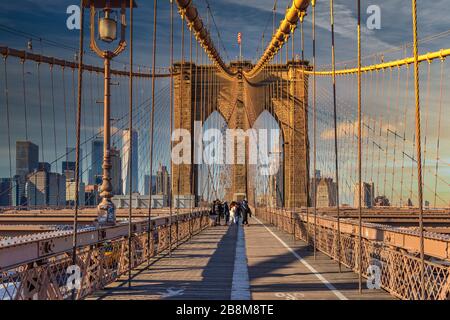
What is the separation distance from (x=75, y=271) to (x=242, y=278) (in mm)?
3915

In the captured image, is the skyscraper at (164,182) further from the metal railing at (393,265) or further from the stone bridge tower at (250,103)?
the metal railing at (393,265)

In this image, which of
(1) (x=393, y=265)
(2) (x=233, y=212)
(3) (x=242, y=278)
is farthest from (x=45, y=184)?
(1) (x=393, y=265)

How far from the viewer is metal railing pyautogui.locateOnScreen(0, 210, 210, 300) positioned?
7.31 m

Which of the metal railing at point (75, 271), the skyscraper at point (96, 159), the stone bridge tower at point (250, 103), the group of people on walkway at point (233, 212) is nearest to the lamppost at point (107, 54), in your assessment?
the metal railing at point (75, 271)

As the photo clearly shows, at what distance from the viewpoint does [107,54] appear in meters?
15.9

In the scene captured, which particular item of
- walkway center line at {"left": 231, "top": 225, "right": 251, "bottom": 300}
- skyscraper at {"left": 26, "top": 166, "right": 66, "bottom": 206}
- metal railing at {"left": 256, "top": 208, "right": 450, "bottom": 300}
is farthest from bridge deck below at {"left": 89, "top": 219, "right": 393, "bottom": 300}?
skyscraper at {"left": 26, "top": 166, "right": 66, "bottom": 206}

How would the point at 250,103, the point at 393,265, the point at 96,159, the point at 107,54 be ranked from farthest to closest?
the point at 96,159
the point at 250,103
the point at 107,54
the point at 393,265

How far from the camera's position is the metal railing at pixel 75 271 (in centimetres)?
731

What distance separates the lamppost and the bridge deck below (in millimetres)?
1759

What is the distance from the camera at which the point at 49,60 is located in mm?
35656

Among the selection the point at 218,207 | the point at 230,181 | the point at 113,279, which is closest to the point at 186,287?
the point at 113,279

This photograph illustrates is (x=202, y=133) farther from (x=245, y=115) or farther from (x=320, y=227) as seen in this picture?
(x=320, y=227)

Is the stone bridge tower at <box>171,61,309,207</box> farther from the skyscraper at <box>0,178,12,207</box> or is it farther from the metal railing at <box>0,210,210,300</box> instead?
the metal railing at <box>0,210,210,300</box>

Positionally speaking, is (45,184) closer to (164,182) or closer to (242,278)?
(164,182)
